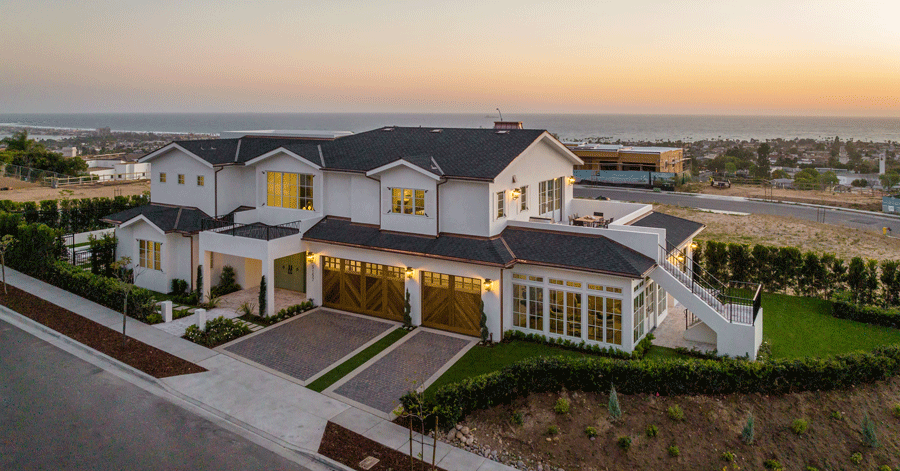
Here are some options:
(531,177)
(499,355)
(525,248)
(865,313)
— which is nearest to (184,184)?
(531,177)

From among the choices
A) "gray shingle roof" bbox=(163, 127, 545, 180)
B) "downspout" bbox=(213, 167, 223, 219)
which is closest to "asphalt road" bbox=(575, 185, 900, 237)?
"gray shingle roof" bbox=(163, 127, 545, 180)

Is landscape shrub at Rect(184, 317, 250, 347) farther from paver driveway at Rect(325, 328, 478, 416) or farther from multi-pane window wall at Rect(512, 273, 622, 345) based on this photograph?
multi-pane window wall at Rect(512, 273, 622, 345)

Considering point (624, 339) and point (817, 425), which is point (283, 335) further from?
point (817, 425)

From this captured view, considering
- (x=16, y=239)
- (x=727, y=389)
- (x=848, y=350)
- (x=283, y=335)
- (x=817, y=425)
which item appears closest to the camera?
(x=817, y=425)

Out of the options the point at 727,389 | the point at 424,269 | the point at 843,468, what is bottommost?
the point at 843,468

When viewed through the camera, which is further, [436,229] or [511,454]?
[436,229]

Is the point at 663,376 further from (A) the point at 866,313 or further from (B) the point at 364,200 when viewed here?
(B) the point at 364,200

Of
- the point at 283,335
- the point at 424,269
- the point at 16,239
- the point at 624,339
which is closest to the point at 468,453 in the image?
the point at 624,339
